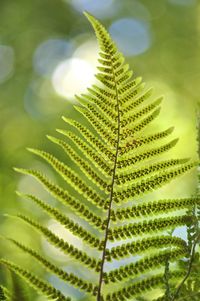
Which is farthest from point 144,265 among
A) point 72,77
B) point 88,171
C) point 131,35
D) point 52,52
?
point 131,35

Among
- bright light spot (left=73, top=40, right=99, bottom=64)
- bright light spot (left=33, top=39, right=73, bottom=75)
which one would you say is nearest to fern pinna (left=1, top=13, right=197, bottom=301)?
bright light spot (left=73, top=40, right=99, bottom=64)

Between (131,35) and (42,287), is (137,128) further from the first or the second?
(131,35)

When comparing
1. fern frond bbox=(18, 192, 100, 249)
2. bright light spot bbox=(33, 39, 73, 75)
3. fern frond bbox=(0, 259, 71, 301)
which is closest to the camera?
fern frond bbox=(0, 259, 71, 301)

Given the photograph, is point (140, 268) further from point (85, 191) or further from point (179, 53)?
point (179, 53)

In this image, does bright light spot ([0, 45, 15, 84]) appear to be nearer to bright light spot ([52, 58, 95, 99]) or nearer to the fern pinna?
bright light spot ([52, 58, 95, 99])

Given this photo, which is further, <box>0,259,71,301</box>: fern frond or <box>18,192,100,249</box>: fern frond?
<box>18,192,100,249</box>: fern frond

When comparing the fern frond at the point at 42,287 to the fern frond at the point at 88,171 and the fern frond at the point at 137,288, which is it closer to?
the fern frond at the point at 137,288
